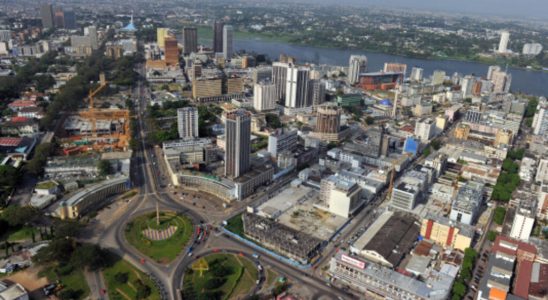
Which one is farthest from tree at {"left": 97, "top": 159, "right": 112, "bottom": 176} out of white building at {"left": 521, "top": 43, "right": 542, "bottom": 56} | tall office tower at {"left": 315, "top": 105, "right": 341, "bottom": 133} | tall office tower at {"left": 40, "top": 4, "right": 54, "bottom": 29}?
white building at {"left": 521, "top": 43, "right": 542, "bottom": 56}

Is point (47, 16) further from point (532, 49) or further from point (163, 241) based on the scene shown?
point (532, 49)

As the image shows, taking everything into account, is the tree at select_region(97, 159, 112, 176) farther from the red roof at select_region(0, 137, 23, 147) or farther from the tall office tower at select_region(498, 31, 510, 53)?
the tall office tower at select_region(498, 31, 510, 53)

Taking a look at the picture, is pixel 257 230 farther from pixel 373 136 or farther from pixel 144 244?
pixel 373 136

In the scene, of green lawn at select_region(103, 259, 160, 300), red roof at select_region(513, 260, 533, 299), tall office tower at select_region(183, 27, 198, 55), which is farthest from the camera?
tall office tower at select_region(183, 27, 198, 55)

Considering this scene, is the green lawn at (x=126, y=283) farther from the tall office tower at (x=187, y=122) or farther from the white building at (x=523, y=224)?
the white building at (x=523, y=224)

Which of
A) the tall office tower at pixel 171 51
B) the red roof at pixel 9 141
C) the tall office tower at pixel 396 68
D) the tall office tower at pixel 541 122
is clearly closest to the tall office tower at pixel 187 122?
the red roof at pixel 9 141

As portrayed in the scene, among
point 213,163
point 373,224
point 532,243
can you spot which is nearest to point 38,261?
point 213,163

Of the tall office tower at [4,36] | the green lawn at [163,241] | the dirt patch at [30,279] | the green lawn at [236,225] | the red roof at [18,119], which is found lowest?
the dirt patch at [30,279]
